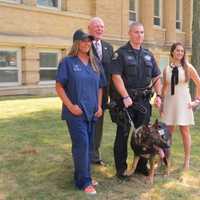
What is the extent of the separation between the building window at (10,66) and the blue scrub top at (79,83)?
1175cm

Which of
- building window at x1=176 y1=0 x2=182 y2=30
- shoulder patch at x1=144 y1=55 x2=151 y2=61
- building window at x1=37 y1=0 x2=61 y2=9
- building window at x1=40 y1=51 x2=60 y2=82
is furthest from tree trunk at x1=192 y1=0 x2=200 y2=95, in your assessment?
building window at x1=176 y1=0 x2=182 y2=30

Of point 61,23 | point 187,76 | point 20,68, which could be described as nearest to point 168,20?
point 61,23

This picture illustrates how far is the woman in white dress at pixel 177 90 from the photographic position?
618cm

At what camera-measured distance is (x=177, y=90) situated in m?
6.26

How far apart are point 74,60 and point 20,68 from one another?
12308 millimetres

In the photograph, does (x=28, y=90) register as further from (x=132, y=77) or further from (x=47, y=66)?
(x=132, y=77)

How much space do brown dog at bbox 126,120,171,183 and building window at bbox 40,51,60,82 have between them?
12.7 m

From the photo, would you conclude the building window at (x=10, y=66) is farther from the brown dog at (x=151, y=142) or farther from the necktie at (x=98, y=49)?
the brown dog at (x=151, y=142)

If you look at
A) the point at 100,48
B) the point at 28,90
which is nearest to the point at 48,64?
the point at 28,90

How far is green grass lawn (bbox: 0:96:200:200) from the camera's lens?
5461mm

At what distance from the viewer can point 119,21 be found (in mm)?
22250

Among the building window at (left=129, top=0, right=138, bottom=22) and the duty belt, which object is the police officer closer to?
the duty belt

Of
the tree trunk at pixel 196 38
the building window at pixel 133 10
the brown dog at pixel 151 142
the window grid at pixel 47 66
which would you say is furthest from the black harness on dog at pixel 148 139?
the building window at pixel 133 10

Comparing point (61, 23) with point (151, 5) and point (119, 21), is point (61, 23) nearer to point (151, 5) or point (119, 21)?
point (119, 21)
